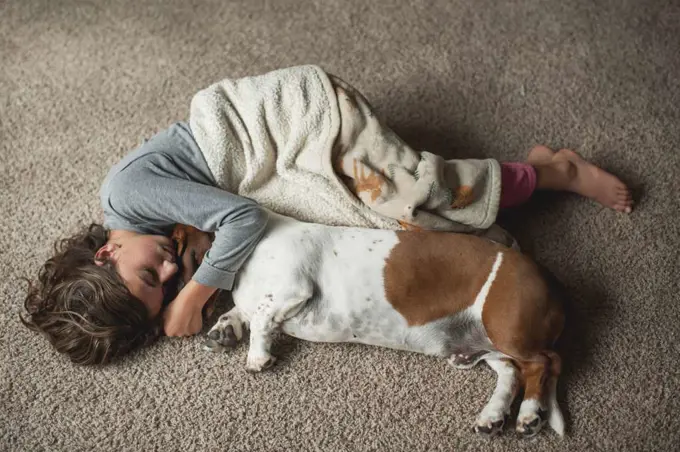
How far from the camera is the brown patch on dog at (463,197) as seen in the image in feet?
4.31

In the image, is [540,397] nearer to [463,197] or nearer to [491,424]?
[491,424]

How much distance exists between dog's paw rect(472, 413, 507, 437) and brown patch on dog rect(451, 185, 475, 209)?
1.38ft

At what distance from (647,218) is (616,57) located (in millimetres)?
501

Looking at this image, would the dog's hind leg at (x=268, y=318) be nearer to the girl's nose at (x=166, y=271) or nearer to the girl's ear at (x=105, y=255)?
the girl's nose at (x=166, y=271)

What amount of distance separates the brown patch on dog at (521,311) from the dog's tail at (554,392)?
41 mm

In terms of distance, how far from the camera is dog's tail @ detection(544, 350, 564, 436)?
1228mm

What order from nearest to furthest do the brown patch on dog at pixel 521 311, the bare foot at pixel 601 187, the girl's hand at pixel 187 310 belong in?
the brown patch on dog at pixel 521 311
the girl's hand at pixel 187 310
the bare foot at pixel 601 187

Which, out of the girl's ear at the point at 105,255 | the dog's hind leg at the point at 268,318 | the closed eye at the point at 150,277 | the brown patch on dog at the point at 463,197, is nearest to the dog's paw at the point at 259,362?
the dog's hind leg at the point at 268,318

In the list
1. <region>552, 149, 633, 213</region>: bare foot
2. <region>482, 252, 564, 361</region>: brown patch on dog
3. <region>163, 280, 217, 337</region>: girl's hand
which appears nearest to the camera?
<region>482, 252, 564, 361</region>: brown patch on dog

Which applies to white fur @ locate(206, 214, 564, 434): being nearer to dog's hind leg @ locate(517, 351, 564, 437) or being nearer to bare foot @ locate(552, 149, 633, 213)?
dog's hind leg @ locate(517, 351, 564, 437)

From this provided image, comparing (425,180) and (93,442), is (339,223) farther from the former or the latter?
(93,442)

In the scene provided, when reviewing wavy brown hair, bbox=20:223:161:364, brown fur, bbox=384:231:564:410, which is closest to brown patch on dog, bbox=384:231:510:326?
brown fur, bbox=384:231:564:410

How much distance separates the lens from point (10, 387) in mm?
1325

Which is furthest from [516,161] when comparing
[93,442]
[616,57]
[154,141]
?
[93,442]
